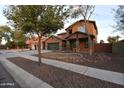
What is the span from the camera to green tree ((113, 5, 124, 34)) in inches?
226

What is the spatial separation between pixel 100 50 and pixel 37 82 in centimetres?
334

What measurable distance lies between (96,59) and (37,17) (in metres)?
3.16

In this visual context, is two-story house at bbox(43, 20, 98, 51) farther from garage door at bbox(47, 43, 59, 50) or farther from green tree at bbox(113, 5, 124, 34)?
green tree at bbox(113, 5, 124, 34)

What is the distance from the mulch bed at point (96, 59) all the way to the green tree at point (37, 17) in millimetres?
1750

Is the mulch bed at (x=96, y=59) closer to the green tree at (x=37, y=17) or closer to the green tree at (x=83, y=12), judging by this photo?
the green tree at (x=83, y=12)

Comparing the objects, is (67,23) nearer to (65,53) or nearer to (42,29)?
(42,29)

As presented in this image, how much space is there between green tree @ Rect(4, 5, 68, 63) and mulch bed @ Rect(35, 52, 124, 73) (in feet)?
5.74

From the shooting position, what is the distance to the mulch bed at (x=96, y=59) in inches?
257

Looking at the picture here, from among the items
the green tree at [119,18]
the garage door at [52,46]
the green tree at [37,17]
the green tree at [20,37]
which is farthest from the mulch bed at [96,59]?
the green tree at [37,17]

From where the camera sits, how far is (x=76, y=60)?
27.6ft

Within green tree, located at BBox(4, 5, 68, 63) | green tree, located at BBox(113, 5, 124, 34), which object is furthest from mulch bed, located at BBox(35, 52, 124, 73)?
green tree, located at BBox(4, 5, 68, 63)

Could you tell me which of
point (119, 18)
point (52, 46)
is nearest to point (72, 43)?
point (52, 46)

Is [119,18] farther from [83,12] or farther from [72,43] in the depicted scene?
[72,43]
